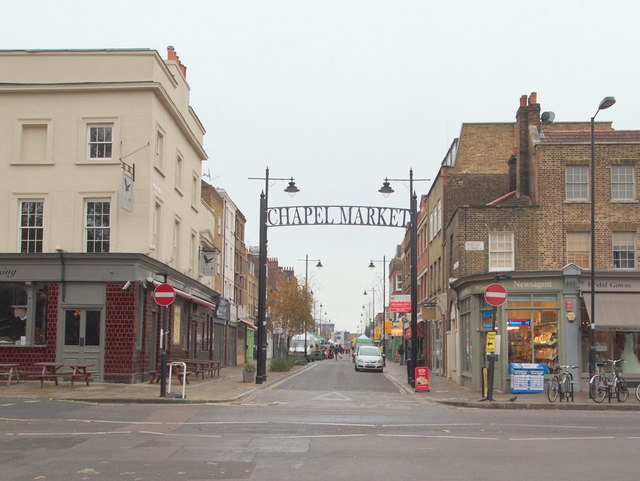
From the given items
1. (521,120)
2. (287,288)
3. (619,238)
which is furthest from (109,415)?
(287,288)

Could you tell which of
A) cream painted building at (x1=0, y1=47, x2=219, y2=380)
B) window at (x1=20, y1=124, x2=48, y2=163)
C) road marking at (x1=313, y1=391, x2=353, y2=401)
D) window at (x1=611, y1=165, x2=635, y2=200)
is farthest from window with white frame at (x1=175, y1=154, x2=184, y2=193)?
window at (x1=611, y1=165, x2=635, y2=200)

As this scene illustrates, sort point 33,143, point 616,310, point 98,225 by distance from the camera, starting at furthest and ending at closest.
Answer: point 33,143 → point 98,225 → point 616,310

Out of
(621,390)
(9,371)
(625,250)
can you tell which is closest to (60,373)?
(9,371)

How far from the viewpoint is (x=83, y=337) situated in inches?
1041

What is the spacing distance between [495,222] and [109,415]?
18.7 m

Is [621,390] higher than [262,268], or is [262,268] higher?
[262,268]

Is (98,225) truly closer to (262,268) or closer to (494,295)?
(262,268)

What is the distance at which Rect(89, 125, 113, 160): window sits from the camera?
27.7 m

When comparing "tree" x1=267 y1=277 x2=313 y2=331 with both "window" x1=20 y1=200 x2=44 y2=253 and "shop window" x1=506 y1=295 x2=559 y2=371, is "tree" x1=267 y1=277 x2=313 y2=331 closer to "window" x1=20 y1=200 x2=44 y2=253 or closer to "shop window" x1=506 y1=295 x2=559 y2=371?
"window" x1=20 y1=200 x2=44 y2=253

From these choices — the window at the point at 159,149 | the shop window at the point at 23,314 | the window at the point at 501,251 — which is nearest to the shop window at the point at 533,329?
the window at the point at 501,251

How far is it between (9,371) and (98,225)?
232 inches

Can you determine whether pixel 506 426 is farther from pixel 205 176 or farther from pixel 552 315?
pixel 205 176

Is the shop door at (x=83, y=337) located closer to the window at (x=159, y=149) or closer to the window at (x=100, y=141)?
the window at (x=100, y=141)

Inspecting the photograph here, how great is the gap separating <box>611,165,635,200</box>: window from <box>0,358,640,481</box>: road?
11.9m
